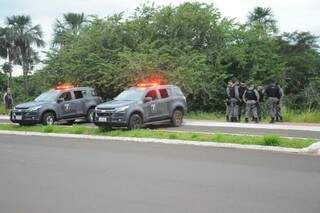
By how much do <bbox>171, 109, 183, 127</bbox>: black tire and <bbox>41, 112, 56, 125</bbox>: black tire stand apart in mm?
5312

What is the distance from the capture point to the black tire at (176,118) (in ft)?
79.8

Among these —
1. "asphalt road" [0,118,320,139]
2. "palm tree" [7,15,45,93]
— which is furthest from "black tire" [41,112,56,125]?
"palm tree" [7,15,45,93]

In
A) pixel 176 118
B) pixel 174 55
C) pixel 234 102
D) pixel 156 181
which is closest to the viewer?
pixel 156 181

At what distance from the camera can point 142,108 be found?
22.7 meters

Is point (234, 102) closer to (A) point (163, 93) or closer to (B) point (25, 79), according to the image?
(A) point (163, 93)

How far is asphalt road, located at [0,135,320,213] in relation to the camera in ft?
27.7

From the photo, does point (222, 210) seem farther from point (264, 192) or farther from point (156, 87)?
point (156, 87)

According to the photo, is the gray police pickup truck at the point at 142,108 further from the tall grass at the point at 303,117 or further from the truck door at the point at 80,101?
the tall grass at the point at 303,117

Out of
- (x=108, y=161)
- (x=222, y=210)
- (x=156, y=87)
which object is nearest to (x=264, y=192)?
(x=222, y=210)

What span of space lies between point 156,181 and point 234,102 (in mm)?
15669

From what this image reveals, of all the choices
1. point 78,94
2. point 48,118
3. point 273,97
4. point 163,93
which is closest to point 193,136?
point 163,93

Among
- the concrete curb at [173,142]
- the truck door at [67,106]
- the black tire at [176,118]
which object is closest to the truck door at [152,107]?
the black tire at [176,118]

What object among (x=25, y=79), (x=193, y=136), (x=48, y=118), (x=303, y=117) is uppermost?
(x=25, y=79)

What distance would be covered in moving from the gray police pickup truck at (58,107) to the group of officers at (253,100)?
636cm
